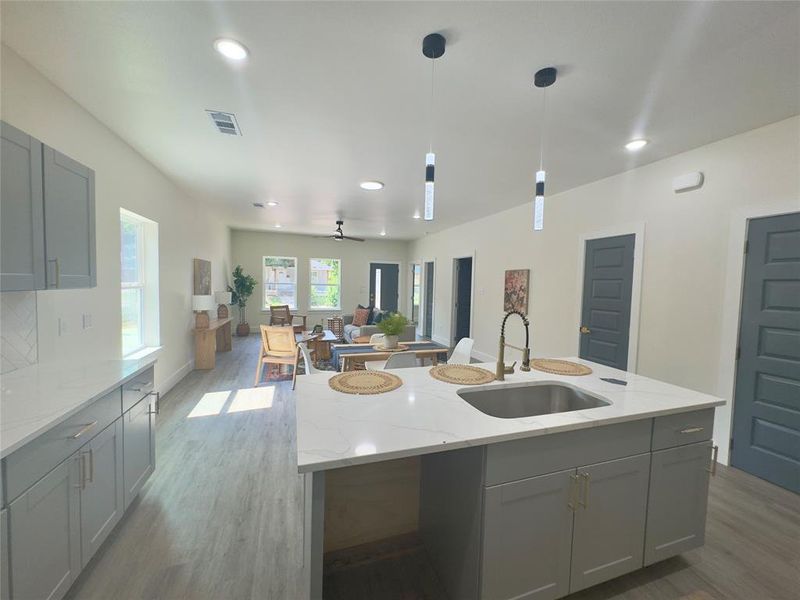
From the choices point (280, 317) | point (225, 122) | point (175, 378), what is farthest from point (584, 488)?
point (280, 317)

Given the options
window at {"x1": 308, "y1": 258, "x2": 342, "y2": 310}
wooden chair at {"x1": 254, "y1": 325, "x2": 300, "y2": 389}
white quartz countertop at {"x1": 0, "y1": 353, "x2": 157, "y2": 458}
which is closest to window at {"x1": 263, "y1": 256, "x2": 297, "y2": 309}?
window at {"x1": 308, "y1": 258, "x2": 342, "y2": 310}

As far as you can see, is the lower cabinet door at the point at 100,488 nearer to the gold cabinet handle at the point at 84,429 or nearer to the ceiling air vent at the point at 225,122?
the gold cabinet handle at the point at 84,429

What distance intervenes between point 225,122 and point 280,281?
6.77 metres

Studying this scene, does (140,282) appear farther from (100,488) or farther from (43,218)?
(100,488)

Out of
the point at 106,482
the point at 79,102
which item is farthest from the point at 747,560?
the point at 79,102

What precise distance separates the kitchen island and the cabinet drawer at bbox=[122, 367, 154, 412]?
3.38 feet

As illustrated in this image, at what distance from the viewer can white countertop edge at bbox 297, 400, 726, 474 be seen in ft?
3.37

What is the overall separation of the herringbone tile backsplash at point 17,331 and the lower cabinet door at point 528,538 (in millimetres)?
2529

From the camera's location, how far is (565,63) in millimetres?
1751

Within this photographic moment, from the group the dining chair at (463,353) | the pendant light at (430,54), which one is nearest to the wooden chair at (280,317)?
the dining chair at (463,353)

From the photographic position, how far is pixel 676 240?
116 inches

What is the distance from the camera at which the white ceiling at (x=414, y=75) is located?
146 centimetres

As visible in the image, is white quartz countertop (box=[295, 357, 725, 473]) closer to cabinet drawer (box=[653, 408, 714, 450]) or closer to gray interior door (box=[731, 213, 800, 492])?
cabinet drawer (box=[653, 408, 714, 450])

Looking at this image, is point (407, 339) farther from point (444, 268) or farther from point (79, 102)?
point (79, 102)
